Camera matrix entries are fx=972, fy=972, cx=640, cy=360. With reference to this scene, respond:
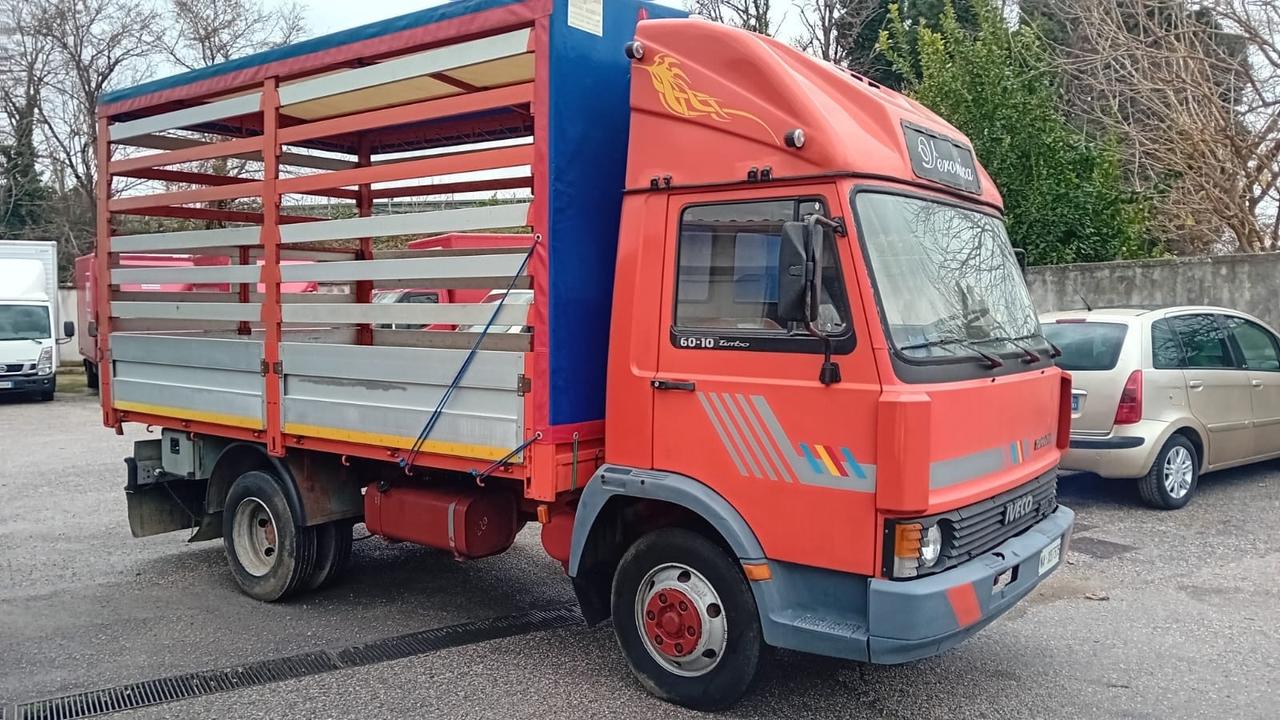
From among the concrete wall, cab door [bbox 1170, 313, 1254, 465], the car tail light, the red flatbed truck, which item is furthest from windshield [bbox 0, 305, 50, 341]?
cab door [bbox 1170, 313, 1254, 465]

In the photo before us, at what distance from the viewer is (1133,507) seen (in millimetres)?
8102

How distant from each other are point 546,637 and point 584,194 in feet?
8.08

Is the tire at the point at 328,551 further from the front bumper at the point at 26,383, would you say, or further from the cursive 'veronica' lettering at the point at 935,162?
the front bumper at the point at 26,383

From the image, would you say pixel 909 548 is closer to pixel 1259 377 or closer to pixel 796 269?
pixel 796 269

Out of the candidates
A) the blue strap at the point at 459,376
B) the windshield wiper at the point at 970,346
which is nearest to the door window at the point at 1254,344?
the windshield wiper at the point at 970,346

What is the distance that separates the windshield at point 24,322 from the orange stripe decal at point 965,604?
18816mm

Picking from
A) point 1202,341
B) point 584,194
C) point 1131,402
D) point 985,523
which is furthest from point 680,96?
point 1202,341

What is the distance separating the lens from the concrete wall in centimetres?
1120

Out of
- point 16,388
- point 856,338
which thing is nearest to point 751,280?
point 856,338

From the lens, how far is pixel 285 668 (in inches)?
194

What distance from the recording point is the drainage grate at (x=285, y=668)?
448cm

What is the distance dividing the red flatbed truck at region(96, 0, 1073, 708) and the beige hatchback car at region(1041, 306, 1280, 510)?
328 centimetres

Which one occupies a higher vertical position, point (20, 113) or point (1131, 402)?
point (20, 113)

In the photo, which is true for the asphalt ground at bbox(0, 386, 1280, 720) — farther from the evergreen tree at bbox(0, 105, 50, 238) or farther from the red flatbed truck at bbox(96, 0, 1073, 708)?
the evergreen tree at bbox(0, 105, 50, 238)
